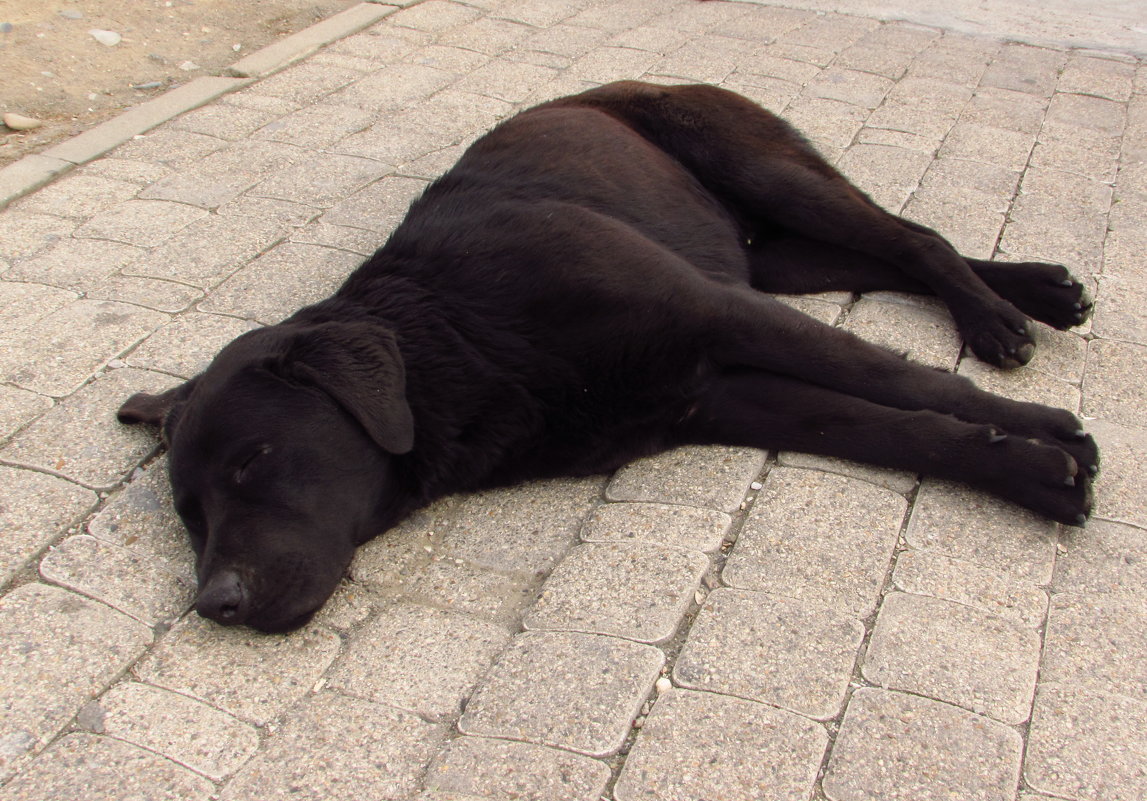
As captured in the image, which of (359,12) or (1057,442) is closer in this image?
(1057,442)

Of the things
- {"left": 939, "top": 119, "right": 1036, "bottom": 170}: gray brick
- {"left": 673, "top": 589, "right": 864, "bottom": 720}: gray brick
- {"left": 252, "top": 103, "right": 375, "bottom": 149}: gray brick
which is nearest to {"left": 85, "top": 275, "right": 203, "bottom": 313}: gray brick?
{"left": 252, "top": 103, "right": 375, "bottom": 149}: gray brick

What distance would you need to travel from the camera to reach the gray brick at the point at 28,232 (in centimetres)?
437

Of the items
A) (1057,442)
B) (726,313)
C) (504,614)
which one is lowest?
(504,614)

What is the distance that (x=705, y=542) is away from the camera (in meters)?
2.81

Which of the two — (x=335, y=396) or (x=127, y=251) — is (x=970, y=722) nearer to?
(x=335, y=396)

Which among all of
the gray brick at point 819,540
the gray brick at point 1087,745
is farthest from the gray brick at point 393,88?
the gray brick at point 1087,745

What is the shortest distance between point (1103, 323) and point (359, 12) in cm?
517

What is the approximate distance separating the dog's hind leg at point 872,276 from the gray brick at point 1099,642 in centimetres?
138

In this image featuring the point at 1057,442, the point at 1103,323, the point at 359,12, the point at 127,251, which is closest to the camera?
the point at 1057,442

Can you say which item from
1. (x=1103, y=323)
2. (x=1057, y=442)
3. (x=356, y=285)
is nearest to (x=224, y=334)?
(x=356, y=285)

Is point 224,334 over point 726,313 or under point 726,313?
under

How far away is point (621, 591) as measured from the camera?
2.65 m

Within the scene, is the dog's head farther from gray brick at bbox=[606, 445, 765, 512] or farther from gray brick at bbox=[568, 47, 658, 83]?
gray brick at bbox=[568, 47, 658, 83]

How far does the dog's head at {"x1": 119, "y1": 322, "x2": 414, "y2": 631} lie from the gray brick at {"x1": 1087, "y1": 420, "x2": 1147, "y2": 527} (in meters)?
1.94
